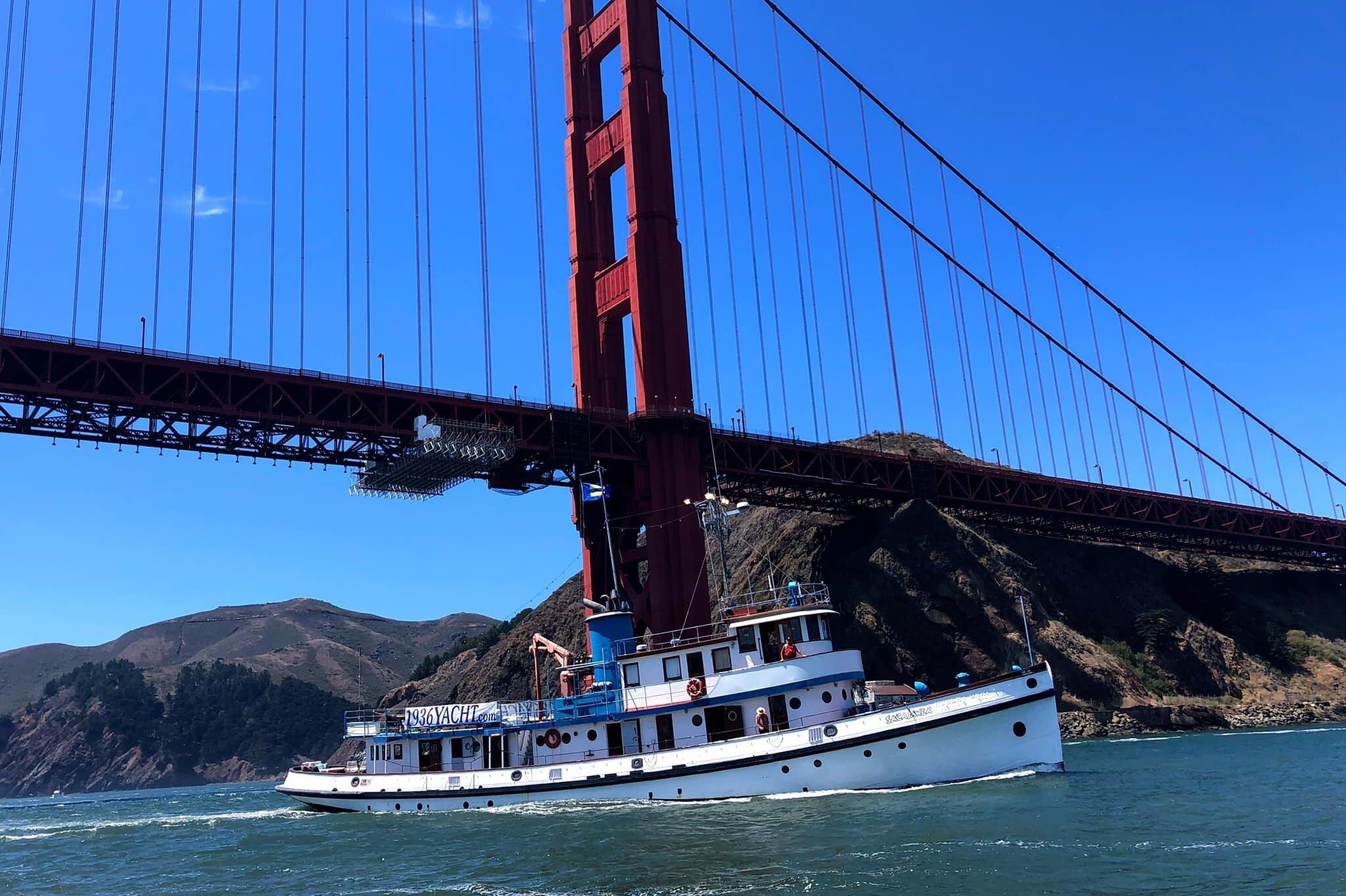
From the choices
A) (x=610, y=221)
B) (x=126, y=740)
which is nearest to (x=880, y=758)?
(x=610, y=221)

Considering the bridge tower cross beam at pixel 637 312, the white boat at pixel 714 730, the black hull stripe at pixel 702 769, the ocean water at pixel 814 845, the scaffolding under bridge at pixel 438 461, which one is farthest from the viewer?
the bridge tower cross beam at pixel 637 312

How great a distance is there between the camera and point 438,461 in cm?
5175

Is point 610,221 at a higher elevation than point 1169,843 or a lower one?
higher

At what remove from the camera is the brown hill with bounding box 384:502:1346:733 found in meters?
72.8

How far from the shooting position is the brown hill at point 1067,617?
7281 centimetres

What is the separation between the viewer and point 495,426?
53.8 meters

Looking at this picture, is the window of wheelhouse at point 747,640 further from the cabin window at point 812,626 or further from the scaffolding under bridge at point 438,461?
the scaffolding under bridge at point 438,461

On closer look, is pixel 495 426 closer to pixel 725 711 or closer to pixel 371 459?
pixel 371 459

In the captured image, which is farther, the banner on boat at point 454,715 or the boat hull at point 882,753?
the banner on boat at point 454,715

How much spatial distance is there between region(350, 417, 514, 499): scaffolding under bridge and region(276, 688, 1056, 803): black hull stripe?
17.9 meters

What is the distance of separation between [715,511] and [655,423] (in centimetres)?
2133

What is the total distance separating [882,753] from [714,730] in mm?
5500

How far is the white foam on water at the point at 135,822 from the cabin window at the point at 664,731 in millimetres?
15104

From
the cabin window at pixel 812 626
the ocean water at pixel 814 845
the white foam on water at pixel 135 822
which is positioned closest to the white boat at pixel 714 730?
the cabin window at pixel 812 626
